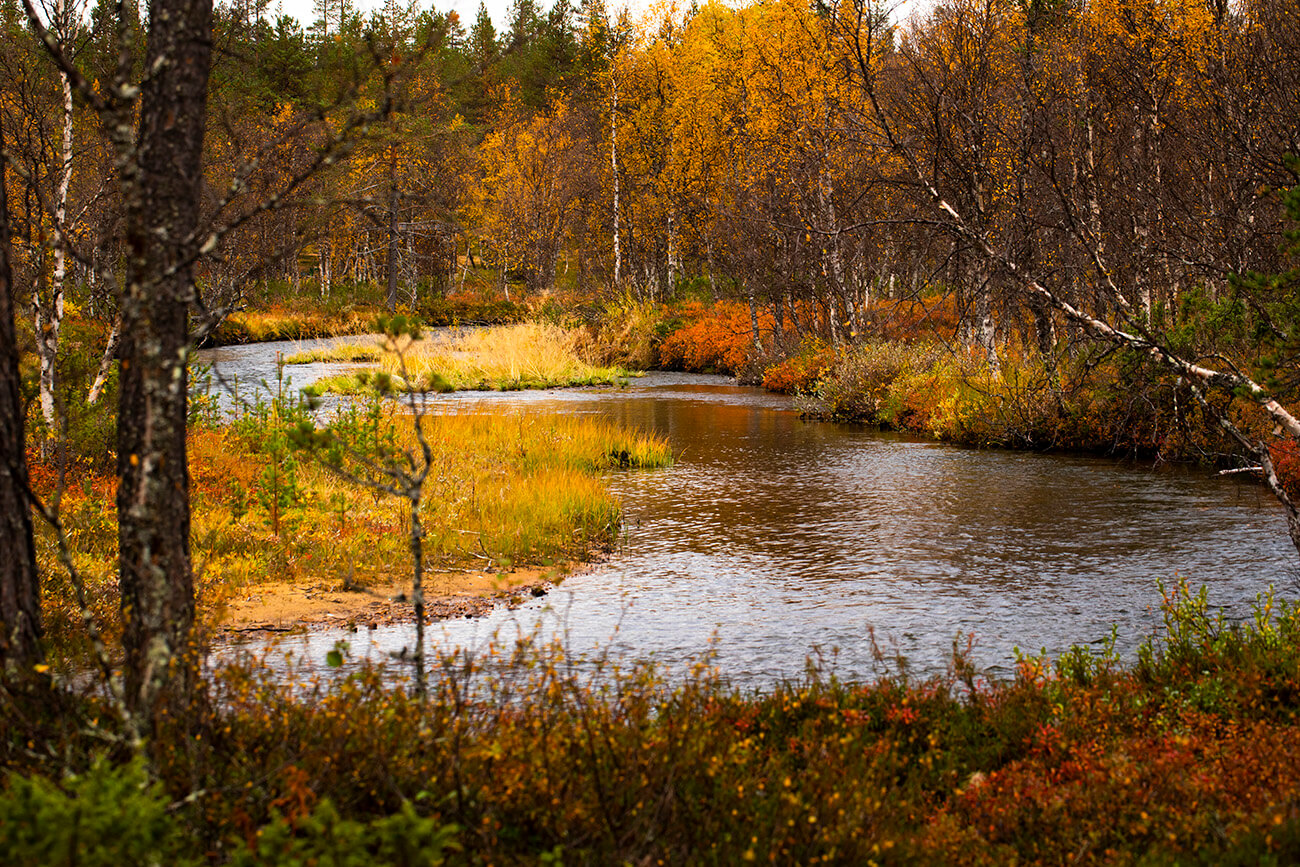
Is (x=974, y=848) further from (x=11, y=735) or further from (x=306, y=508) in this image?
(x=306, y=508)

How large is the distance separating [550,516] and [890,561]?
388 cm

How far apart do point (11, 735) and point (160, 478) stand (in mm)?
1242

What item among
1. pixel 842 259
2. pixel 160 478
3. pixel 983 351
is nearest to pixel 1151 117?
pixel 983 351

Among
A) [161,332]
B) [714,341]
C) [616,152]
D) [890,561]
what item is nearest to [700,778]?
[161,332]

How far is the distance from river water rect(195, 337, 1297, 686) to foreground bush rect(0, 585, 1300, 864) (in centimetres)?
131

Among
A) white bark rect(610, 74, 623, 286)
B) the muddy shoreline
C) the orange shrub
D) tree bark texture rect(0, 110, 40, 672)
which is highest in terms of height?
white bark rect(610, 74, 623, 286)

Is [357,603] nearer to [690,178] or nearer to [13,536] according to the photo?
[13,536]

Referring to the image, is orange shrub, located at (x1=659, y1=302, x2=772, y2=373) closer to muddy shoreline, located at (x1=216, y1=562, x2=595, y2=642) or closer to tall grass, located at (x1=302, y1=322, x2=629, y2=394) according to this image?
tall grass, located at (x1=302, y1=322, x2=629, y2=394)

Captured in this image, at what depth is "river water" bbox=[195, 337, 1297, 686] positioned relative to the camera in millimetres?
7902

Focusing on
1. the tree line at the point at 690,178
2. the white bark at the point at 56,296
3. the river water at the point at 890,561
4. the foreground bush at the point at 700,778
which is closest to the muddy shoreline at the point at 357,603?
the river water at the point at 890,561

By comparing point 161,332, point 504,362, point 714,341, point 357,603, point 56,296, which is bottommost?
point 357,603

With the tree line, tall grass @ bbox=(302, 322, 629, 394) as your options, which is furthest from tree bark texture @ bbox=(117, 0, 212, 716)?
tall grass @ bbox=(302, 322, 629, 394)

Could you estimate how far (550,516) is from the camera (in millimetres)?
11797

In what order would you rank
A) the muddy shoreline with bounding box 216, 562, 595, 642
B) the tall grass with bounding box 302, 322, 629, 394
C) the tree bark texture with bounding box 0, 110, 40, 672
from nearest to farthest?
the tree bark texture with bounding box 0, 110, 40, 672 < the muddy shoreline with bounding box 216, 562, 595, 642 < the tall grass with bounding box 302, 322, 629, 394
